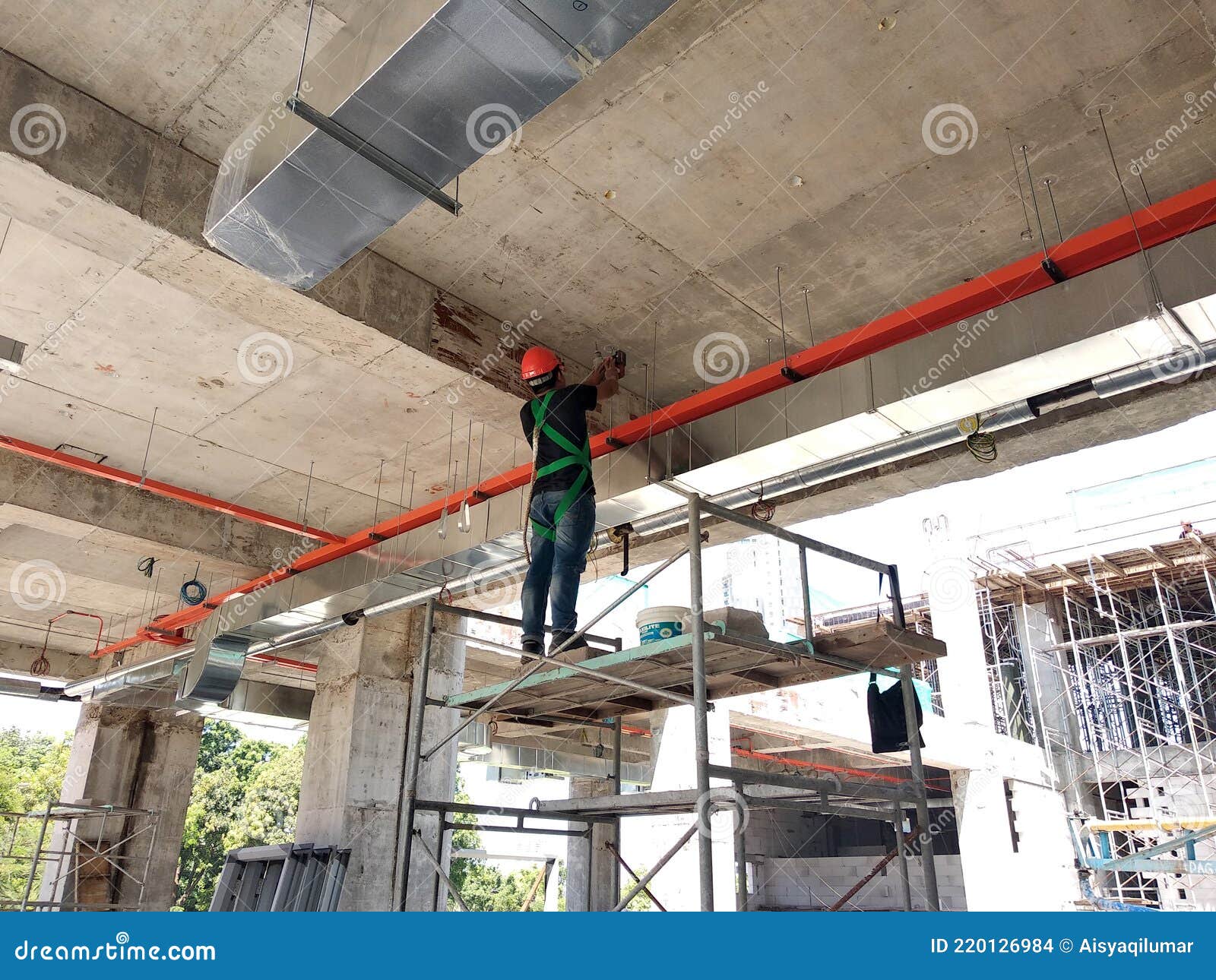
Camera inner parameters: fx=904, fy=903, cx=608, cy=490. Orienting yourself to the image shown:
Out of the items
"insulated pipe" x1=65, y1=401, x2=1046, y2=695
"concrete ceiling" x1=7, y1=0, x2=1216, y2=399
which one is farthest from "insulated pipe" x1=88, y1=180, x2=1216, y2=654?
"insulated pipe" x1=65, y1=401, x2=1046, y2=695

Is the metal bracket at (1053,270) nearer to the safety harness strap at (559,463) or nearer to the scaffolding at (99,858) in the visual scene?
the safety harness strap at (559,463)

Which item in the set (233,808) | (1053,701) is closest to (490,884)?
(233,808)

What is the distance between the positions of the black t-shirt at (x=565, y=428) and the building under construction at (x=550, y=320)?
163 mm

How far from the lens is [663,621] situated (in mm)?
5164

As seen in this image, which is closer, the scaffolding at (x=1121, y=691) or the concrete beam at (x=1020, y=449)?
the concrete beam at (x=1020, y=449)

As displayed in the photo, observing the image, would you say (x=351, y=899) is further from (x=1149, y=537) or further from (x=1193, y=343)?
(x=1149, y=537)

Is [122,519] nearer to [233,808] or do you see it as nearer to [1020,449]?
[1020,449]

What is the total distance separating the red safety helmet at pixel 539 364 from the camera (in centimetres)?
581

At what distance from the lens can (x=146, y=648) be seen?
43.2 feet

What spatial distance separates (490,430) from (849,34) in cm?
484

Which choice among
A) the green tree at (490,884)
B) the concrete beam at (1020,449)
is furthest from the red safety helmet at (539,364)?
the green tree at (490,884)

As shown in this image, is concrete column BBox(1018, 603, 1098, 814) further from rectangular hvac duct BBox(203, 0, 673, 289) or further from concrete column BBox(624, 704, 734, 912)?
rectangular hvac duct BBox(203, 0, 673, 289)

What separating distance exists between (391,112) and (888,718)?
4490 mm

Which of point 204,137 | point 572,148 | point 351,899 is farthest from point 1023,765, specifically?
point 204,137
